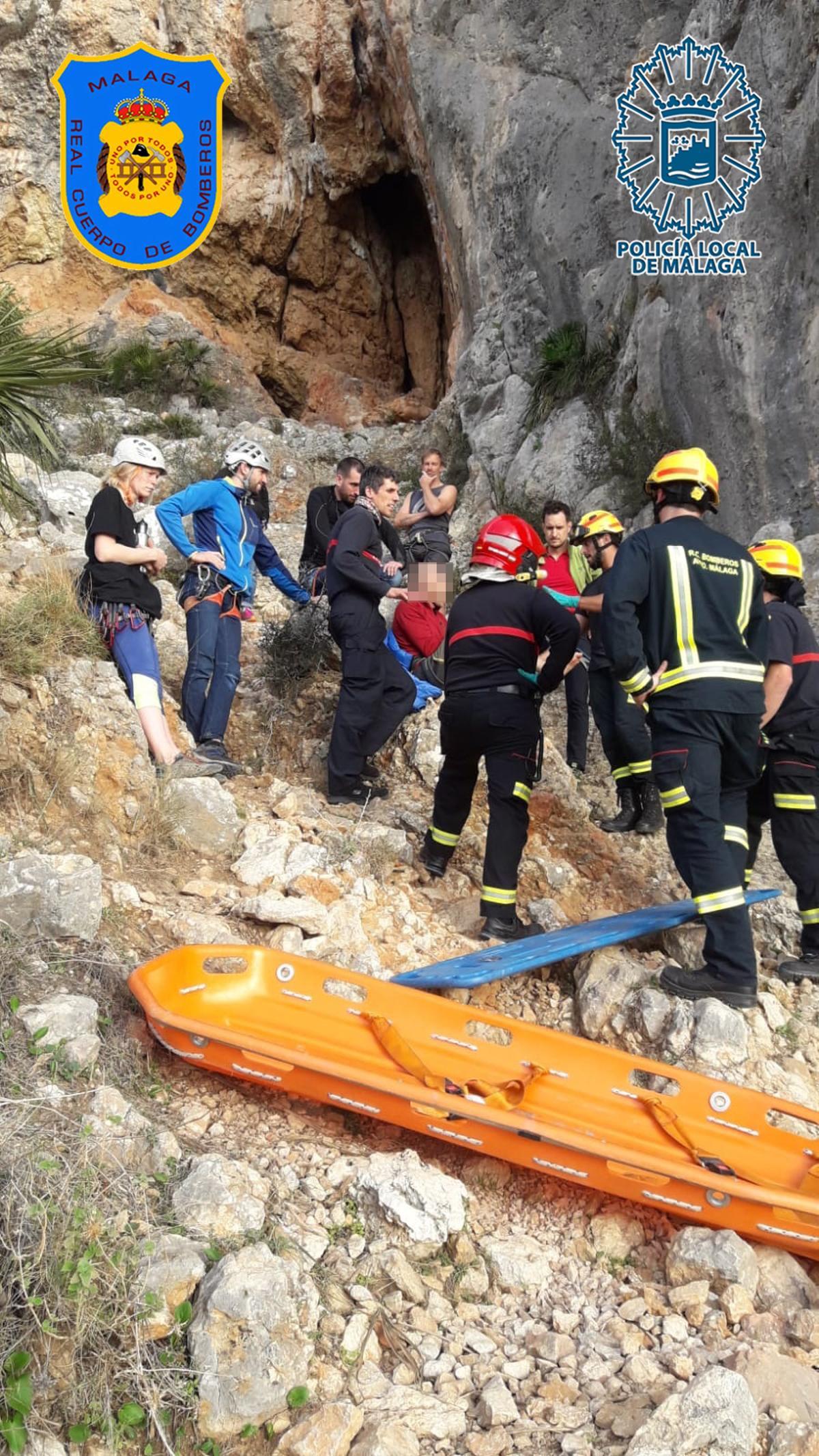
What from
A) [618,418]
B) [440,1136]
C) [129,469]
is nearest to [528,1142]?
[440,1136]

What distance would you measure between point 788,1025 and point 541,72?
11.6 meters

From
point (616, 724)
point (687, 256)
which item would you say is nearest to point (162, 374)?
point (687, 256)

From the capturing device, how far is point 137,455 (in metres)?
4.99

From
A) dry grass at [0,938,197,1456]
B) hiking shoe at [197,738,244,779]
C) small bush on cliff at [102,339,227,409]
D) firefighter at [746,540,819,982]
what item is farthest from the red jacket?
small bush on cliff at [102,339,227,409]

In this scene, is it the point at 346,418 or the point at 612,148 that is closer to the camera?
the point at 612,148

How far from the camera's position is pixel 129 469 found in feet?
16.3

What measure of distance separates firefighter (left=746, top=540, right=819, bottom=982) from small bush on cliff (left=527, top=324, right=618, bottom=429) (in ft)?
20.6

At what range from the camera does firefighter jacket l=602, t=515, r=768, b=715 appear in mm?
3943

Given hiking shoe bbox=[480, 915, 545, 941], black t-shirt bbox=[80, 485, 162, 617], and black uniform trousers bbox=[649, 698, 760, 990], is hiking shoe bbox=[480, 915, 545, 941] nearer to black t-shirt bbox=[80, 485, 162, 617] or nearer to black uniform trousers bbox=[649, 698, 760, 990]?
black uniform trousers bbox=[649, 698, 760, 990]

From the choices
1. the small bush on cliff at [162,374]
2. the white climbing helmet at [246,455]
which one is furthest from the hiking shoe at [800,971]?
the small bush on cliff at [162,374]

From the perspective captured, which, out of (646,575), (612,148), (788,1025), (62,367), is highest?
(612,148)

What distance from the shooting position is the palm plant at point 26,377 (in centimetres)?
430

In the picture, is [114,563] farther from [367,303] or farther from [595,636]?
[367,303]

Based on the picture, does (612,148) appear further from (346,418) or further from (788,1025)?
(788,1025)
